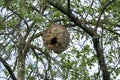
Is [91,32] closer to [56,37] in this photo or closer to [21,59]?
[56,37]

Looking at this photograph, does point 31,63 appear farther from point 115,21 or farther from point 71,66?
point 115,21

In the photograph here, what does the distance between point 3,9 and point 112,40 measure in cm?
183

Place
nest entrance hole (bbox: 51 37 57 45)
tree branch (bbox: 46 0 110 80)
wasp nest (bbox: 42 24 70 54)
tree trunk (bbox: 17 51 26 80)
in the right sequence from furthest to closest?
tree trunk (bbox: 17 51 26 80)
nest entrance hole (bbox: 51 37 57 45)
wasp nest (bbox: 42 24 70 54)
tree branch (bbox: 46 0 110 80)

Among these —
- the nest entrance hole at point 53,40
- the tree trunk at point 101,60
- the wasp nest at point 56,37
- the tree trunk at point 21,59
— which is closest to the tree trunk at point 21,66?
the tree trunk at point 21,59

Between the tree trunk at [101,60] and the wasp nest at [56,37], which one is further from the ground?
the wasp nest at [56,37]

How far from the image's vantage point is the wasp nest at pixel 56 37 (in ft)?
22.8

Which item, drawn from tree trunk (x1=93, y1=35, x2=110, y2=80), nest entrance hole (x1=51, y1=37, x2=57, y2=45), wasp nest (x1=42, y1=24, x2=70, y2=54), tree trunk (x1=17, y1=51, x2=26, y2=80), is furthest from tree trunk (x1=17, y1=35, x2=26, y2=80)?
tree trunk (x1=93, y1=35, x2=110, y2=80)

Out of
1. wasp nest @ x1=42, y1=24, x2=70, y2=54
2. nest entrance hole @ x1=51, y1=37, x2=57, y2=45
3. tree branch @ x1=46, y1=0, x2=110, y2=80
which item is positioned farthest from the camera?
nest entrance hole @ x1=51, y1=37, x2=57, y2=45

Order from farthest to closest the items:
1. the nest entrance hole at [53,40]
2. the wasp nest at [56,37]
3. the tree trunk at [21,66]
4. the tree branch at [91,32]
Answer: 1. the tree trunk at [21,66]
2. the nest entrance hole at [53,40]
3. the wasp nest at [56,37]
4. the tree branch at [91,32]

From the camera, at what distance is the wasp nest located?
695 centimetres

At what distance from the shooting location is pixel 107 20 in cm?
761

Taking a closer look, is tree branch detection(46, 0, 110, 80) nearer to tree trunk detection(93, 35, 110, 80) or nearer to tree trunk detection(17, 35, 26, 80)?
tree trunk detection(93, 35, 110, 80)

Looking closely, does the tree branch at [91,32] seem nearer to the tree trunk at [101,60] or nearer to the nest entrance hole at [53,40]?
the tree trunk at [101,60]

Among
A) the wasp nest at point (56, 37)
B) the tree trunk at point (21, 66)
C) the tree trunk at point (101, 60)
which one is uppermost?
the tree trunk at point (21, 66)
